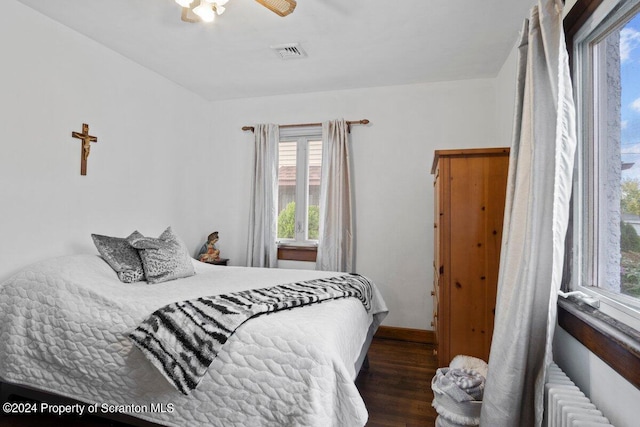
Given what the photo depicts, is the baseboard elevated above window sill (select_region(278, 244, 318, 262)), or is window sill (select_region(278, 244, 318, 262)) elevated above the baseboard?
window sill (select_region(278, 244, 318, 262))

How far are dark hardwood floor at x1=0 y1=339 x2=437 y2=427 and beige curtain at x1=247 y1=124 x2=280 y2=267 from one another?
4.83ft

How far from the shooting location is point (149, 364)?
154 cm

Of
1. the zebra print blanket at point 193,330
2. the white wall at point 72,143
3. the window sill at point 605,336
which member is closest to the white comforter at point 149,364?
the zebra print blanket at point 193,330

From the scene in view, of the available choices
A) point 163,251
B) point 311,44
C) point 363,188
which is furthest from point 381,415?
point 311,44

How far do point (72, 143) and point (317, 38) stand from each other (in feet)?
6.51

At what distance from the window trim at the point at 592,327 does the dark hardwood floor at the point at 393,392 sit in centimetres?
101

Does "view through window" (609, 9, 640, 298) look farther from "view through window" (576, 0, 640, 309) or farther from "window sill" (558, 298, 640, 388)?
"window sill" (558, 298, 640, 388)

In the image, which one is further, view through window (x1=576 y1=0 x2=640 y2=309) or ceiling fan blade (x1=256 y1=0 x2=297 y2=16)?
ceiling fan blade (x1=256 y1=0 x2=297 y2=16)

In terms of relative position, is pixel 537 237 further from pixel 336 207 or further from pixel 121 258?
pixel 121 258

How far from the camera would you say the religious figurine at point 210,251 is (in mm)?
3556

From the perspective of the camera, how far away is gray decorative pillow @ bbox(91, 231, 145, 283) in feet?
7.29

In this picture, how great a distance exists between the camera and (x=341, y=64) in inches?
118

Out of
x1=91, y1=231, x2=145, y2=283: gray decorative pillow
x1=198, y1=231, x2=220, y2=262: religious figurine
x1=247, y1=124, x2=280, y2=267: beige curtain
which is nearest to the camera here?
x1=91, y1=231, x2=145, y2=283: gray decorative pillow

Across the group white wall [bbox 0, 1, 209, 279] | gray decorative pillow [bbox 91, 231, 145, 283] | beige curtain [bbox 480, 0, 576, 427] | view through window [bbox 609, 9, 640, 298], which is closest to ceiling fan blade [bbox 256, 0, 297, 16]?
beige curtain [bbox 480, 0, 576, 427]
